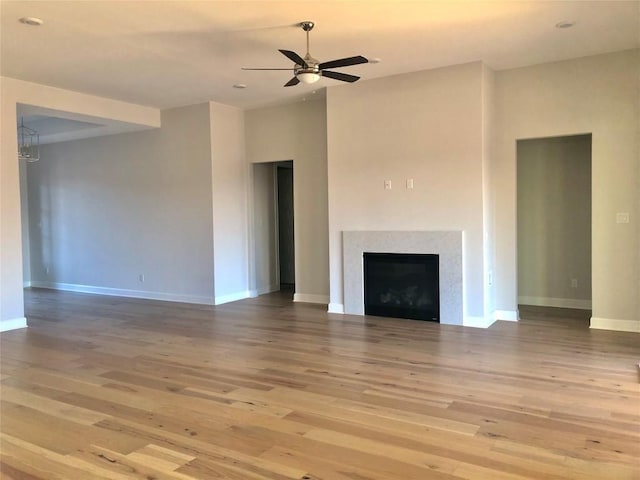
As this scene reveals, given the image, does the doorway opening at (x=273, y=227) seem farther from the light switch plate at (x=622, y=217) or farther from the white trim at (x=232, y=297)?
the light switch plate at (x=622, y=217)

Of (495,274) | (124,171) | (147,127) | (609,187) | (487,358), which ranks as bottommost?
(487,358)

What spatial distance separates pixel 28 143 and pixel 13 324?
15.6 ft

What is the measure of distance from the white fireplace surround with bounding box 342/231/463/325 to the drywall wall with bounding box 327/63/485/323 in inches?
3.8

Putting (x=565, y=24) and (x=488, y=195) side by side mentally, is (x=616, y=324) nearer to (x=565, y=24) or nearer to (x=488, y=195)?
(x=488, y=195)

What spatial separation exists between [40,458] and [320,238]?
17.0 feet

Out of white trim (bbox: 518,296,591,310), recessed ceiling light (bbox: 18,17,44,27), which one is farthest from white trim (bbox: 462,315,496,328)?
recessed ceiling light (bbox: 18,17,44,27)

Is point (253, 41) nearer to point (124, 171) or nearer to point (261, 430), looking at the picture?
point (261, 430)

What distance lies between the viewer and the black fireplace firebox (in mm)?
6012

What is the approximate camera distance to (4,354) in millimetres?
4883

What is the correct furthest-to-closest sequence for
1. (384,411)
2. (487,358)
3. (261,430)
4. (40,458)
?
1. (487,358)
2. (384,411)
3. (261,430)
4. (40,458)

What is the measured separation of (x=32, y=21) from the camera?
4.28 m

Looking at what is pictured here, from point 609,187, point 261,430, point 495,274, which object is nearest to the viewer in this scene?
point 261,430

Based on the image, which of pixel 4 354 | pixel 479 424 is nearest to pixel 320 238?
pixel 4 354

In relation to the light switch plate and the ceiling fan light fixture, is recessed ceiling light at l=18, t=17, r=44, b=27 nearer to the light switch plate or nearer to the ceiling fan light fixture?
the ceiling fan light fixture
